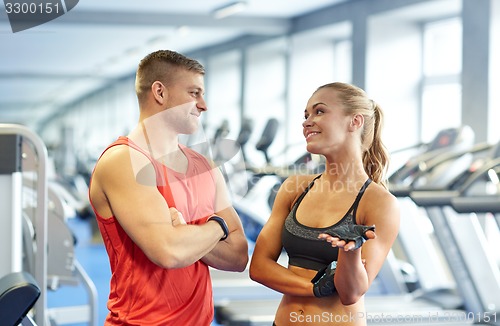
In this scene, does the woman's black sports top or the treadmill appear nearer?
the woman's black sports top

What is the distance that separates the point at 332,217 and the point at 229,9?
24.5ft

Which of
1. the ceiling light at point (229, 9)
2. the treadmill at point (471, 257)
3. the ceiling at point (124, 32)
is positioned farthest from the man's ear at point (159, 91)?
the ceiling light at point (229, 9)

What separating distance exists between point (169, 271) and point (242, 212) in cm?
555

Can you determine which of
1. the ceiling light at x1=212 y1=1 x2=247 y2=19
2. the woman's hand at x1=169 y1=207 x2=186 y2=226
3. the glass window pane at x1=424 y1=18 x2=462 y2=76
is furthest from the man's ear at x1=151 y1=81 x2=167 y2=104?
the ceiling light at x1=212 y1=1 x2=247 y2=19

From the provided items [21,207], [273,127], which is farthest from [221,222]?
[273,127]

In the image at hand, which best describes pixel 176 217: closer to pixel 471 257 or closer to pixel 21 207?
pixel 21 207

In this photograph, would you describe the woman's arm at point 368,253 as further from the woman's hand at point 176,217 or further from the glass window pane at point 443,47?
the glass window pane at point 443,47

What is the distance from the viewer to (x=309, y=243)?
195 cm

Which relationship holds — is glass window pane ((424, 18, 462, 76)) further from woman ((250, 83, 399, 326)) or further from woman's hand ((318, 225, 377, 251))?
woman's hand ((318, 225, 377, 251))

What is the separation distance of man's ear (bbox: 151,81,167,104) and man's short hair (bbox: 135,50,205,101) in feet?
0.04

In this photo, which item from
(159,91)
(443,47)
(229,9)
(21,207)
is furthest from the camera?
(229,9)

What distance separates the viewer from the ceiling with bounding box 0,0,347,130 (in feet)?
29.3

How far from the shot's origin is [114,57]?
12.4 metres

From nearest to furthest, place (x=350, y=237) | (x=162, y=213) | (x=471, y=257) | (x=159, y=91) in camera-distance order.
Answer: (x=350, y=237), (x=162, y=213), (x=159, y=91), (x=471, y=257)
